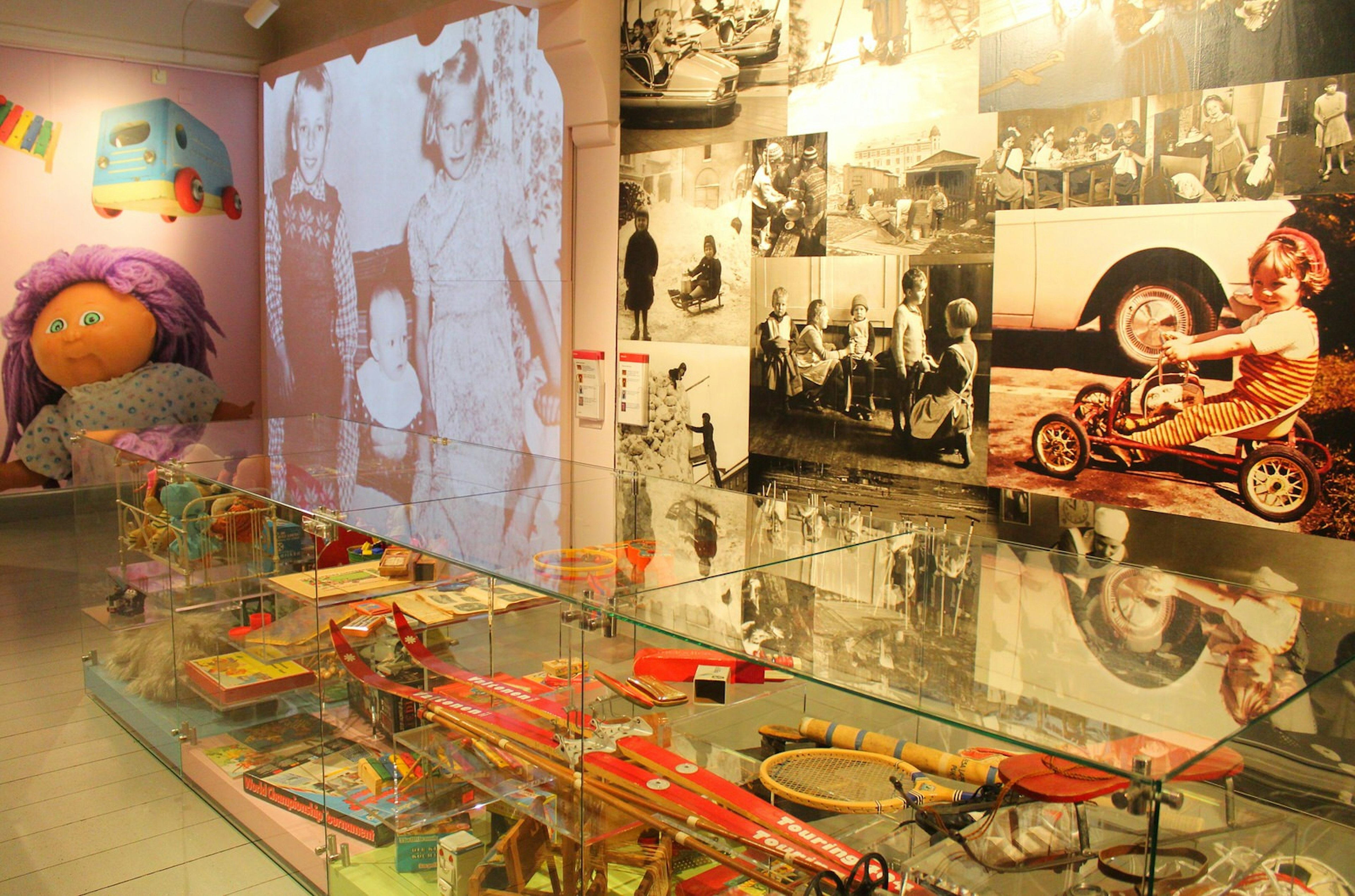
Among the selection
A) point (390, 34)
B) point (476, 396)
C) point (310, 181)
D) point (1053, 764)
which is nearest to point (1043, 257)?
point (1053, 764)

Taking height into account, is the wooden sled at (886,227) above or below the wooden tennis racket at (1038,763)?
above

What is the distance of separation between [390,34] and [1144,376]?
16.0 ft

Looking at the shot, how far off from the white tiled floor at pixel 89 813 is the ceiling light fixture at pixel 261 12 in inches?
157

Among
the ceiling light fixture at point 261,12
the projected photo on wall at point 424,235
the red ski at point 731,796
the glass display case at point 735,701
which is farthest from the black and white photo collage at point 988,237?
the ceiling light fixture at point 261,12

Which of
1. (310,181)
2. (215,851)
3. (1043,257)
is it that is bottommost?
(215,851)

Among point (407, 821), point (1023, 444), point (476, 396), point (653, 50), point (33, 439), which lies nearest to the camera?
point (407, 821)

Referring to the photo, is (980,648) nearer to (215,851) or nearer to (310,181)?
(215,851)

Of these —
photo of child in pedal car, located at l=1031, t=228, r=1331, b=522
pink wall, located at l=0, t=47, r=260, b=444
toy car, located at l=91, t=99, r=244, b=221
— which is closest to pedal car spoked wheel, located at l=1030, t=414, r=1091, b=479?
photo of child in pedal car, located at l=1031, t=228, r=1331, b=522

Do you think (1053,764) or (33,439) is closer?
(1053,764)

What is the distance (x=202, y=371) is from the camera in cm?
749

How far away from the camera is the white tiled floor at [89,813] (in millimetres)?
2736

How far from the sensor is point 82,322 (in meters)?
6.95

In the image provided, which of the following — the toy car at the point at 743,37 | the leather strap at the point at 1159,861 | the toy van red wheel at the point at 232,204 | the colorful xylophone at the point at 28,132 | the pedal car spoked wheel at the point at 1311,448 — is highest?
the colorful xylophone at the point at 28,132

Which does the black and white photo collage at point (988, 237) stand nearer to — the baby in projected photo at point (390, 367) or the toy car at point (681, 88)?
the toy car at point (681, 88)
